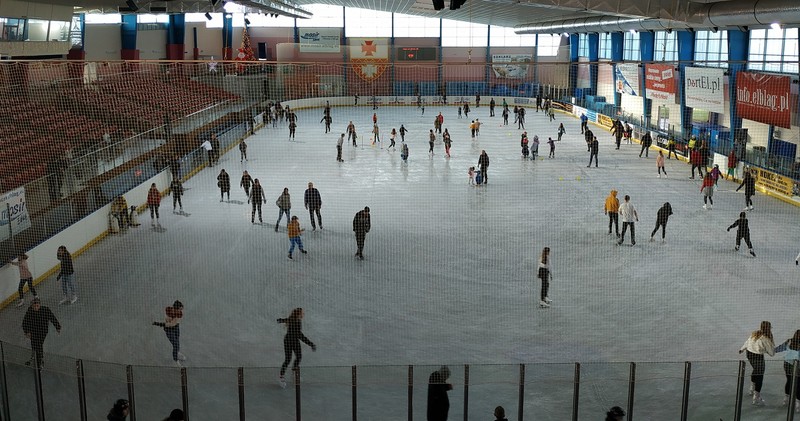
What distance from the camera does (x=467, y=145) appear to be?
102 feet

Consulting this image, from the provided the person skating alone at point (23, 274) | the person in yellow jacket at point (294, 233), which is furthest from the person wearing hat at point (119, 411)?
the person in yellow jacket at point (294, 233)

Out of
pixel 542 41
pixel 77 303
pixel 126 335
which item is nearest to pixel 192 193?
pixel 77 303

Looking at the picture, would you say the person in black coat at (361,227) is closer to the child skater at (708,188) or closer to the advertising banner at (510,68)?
the child skater at (708,188)

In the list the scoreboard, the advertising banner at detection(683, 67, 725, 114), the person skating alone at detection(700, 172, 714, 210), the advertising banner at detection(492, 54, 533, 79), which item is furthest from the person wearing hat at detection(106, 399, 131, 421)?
the scoreboard

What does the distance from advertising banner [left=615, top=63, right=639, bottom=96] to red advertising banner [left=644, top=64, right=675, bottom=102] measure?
159 centimetres

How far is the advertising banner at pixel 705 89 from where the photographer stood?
83.4 ft

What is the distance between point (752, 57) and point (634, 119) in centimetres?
964

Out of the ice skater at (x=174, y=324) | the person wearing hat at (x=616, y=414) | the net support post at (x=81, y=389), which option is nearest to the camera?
the person wearing hat at (x=616, y=414)

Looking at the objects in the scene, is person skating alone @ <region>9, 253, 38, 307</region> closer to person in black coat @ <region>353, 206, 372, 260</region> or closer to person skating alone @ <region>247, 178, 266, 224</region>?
person in black coat @ <region>353, 206, 372, 260</region>

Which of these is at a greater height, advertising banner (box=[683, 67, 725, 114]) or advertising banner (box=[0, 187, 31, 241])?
advertising banner (box=[683, 67, 725, 114])

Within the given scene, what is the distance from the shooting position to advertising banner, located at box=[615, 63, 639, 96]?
33875mm

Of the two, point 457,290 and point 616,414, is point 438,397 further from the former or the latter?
point 457,290

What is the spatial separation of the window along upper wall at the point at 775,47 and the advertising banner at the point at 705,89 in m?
1.16

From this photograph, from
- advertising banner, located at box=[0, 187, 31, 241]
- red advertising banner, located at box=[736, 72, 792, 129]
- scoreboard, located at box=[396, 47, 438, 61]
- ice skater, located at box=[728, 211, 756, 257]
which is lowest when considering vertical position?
ice skater, located at box=[728, 211, 756, 257]
